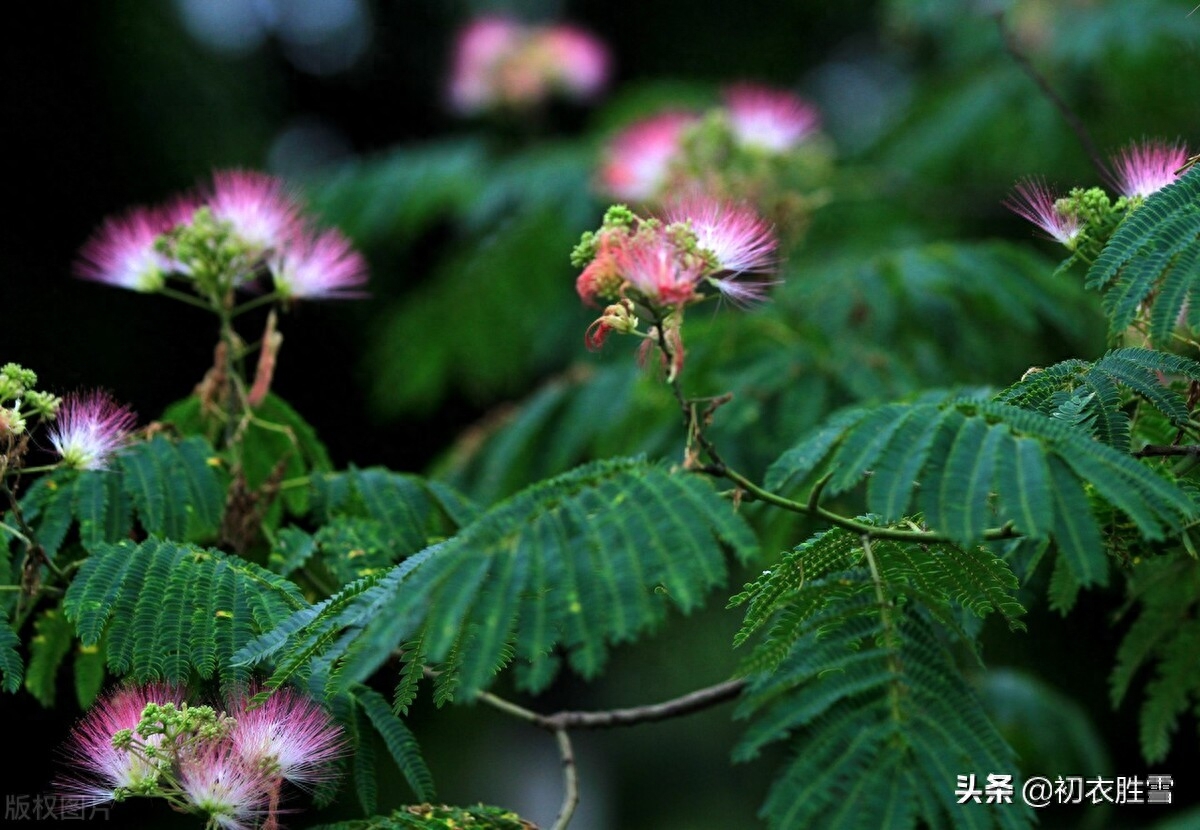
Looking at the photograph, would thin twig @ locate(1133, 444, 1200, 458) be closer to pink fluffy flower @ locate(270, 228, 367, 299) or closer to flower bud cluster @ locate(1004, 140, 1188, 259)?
flower bud cluster @ locate(1004, 140, 1188, 259)

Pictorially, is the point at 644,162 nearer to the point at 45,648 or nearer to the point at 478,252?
the point at 478,252

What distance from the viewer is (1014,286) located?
4.10 m

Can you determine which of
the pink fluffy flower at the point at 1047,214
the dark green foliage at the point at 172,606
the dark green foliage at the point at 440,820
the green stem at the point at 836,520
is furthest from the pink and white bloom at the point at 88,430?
the pink fluffy flower at the point at 1047,214

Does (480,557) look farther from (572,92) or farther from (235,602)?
(572,92)

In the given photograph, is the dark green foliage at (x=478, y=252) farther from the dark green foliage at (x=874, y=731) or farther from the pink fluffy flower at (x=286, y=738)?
the dark green foliage at (x=874, y=731)

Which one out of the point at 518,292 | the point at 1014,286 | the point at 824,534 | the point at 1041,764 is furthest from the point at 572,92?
the point at 824,534

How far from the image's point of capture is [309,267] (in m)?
3.01

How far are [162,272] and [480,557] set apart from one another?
60.0 inches

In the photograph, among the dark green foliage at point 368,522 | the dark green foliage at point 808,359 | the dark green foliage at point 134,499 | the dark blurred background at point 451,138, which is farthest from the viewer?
the dark blurred background at point 451,138

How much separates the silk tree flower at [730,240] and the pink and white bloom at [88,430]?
1117 mm

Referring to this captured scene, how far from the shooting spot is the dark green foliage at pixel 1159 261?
200cm

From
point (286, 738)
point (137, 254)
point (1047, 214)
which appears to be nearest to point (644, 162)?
point (137, 254)

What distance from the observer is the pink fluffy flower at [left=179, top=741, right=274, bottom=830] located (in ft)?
6.45

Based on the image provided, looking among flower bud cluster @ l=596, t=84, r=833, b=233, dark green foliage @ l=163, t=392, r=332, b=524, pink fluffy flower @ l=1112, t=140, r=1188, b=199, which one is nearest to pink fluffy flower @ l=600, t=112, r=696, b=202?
flower bud cluster @ l=596, t=84, r=833, b=233
